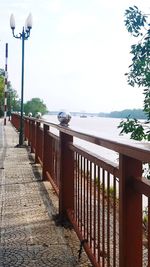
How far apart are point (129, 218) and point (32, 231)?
2.53 meters

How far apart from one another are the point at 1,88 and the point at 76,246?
52.3m

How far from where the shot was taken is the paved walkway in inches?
150

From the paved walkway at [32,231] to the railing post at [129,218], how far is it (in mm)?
1374

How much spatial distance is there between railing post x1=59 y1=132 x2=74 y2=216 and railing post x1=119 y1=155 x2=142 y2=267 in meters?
2.54

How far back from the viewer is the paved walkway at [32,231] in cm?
380

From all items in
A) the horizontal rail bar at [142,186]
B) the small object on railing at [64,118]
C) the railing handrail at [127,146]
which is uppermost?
the small object on railing at [64,118]

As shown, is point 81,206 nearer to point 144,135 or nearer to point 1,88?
point 144,135

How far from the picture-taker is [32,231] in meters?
4.69

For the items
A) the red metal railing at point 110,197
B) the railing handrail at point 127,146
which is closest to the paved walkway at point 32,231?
the red metal railing at point 110,197

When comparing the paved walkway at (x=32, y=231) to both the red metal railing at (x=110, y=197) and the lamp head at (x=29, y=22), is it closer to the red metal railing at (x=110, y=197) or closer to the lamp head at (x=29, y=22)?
the red metal railing at (x=110, y=197)

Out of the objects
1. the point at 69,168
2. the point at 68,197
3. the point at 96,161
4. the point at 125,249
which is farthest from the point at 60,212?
the point at 125,249

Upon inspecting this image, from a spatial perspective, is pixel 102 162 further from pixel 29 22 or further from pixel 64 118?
pixel 29 22

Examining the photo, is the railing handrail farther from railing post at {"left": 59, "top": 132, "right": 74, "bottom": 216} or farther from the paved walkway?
railing post at {"left": 59, "top": 132, "right": 74, "bottom": 216}

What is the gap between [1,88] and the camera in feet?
181
